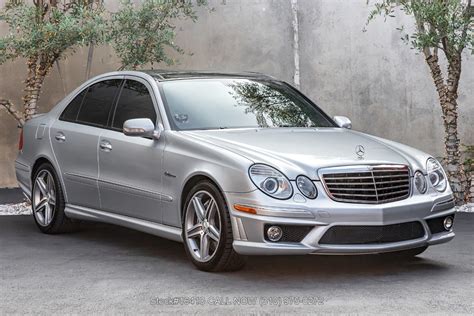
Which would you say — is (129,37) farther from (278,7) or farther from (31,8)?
(278,7)

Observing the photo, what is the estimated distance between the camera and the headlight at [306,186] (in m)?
7.27

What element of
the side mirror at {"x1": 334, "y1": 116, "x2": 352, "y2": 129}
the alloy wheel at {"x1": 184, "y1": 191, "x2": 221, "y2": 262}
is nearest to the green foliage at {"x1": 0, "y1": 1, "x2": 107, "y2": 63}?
the side mirror at {"x1": 334, "y1": 116, "x2": 352, "y2": 129}

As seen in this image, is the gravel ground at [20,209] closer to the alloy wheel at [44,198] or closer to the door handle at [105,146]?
the alloy wheel at [44,198]

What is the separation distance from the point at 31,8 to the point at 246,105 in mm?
5028

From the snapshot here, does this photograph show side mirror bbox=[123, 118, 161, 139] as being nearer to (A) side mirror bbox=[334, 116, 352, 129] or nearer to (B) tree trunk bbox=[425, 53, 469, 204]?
(A) side mirror bbox=[334, 116, 352, 129]

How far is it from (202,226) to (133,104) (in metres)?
1.74

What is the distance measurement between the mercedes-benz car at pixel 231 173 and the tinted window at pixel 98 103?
13mm

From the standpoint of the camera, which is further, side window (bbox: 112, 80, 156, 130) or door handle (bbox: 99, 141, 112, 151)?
door handle (bbox: 99, 141, 112, 151)

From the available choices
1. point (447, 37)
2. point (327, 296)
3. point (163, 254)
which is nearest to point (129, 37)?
point (447, 37)

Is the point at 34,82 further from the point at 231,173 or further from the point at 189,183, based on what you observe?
the point at 231,173

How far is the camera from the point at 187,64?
1515 cm

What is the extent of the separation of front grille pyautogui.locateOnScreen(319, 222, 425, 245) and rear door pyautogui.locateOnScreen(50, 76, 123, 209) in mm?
2677

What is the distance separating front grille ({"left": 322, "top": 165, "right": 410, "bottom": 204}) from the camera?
7.33 meters

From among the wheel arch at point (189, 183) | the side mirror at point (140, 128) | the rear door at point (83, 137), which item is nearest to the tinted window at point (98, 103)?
the rear door at point (83, 137)
